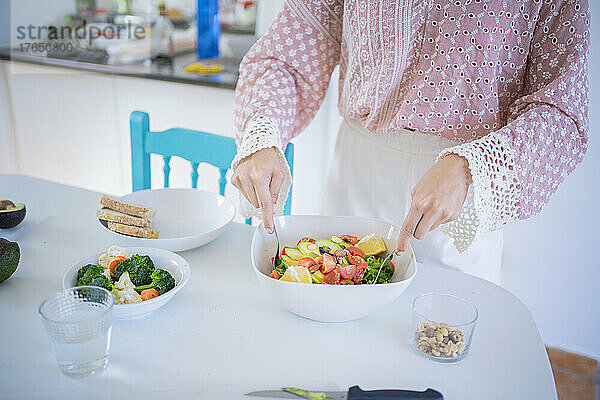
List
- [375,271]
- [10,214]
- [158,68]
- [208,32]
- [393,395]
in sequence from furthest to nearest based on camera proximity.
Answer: [208,32] → [158,68] → [10,214] → [375,271] → [393,395]

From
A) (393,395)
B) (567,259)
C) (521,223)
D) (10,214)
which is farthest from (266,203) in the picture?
(567,259)

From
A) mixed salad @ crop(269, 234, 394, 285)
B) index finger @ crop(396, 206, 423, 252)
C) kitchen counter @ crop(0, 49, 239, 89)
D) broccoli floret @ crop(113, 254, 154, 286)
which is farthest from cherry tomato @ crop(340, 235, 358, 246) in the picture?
kitchen counter @ crop(0, 49, 239, 89)

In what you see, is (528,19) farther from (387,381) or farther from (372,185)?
(387,381)

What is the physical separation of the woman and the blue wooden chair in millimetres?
197

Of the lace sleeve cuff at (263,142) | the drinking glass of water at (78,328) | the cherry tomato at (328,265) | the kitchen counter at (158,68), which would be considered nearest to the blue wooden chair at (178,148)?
the lace sleeve cuff at (263,142)

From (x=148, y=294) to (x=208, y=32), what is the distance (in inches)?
70.4

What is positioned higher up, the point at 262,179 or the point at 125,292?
the point at 262,179

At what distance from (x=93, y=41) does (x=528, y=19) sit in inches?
83.9

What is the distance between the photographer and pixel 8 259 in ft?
2.80

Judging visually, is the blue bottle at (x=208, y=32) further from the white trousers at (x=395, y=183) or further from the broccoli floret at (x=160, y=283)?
the broccoli floret at (x=160, y=283)

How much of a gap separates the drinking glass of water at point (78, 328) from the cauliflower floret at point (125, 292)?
0.05 metres

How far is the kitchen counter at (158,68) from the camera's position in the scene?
2.04 metres

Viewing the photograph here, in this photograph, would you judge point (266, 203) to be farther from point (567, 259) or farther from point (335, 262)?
point (567, 259)

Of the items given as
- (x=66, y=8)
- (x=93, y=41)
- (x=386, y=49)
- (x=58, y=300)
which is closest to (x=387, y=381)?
(x=58, y=300)
